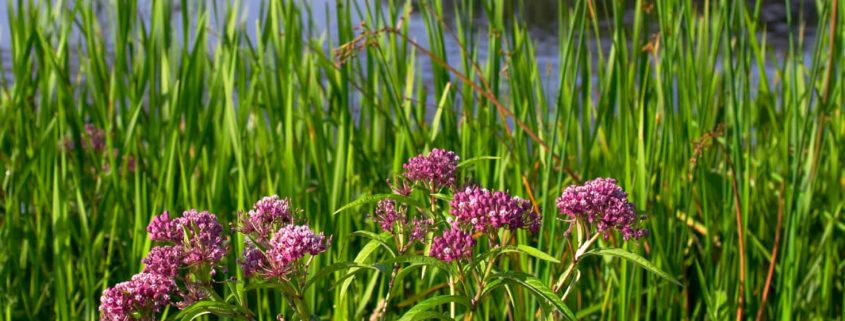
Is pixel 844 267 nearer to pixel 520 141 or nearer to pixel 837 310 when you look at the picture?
pixel 837 310

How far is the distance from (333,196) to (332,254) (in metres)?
0.11

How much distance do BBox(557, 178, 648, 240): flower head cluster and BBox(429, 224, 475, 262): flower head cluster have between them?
0.10m

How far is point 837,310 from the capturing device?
7.54ft

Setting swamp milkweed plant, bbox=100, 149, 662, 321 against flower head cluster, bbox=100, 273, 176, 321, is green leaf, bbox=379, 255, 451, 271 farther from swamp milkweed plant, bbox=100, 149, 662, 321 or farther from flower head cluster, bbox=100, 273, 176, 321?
flower head cluster, bbox=100, 273, 176, 321

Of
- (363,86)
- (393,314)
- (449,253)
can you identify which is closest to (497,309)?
(393,314)

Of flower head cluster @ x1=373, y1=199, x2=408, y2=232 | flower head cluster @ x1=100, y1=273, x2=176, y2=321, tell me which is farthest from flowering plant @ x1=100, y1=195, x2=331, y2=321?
flower head cluster @ x1=373, y1=199, x2=408, y2=232

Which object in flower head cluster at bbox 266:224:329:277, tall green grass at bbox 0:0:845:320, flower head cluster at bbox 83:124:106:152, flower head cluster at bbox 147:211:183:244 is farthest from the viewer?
flower head cluster at bbox 83:124:106:152

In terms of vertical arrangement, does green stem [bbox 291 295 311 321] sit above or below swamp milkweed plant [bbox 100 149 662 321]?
below

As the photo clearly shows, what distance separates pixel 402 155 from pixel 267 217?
1.07 meters

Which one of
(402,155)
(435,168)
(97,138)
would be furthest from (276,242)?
(97,138)

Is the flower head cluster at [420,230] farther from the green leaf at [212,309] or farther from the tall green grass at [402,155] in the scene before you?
the tall green grass at [402,155]

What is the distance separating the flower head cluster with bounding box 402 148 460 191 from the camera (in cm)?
110

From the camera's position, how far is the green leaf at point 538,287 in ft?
3.08

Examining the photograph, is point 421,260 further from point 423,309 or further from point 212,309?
point 212,309
